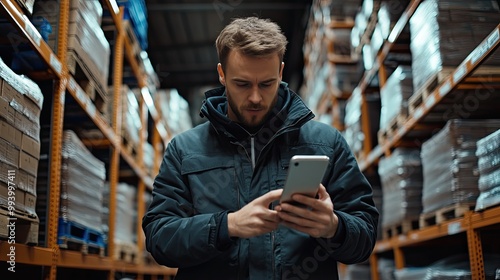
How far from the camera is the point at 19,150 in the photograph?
2.92 m

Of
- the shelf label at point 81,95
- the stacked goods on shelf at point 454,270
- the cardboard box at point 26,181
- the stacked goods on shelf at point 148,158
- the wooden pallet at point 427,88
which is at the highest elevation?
the stacked goods on shelf at point 148,158

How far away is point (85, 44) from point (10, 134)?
5.23ft

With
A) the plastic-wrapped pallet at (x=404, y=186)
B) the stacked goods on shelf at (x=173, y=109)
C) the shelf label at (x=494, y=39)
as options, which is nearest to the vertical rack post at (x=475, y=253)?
the shelf label at (x=494, y=39)

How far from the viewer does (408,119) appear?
15.8 ft

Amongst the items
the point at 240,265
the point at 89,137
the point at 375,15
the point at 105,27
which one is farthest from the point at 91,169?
the point at 375,15

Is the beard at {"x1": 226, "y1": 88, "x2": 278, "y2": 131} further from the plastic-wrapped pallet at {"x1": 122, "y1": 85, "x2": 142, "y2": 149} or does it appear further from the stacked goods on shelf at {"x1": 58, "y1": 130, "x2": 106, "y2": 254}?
the plastic-wrapped pallet at {"x1": 122, "y1": 85, "x2": 142, "y2": 149}

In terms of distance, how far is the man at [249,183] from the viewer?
80.9 inches

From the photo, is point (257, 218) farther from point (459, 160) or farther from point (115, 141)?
point (115, 141)

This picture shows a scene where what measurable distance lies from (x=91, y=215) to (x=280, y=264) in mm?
2775

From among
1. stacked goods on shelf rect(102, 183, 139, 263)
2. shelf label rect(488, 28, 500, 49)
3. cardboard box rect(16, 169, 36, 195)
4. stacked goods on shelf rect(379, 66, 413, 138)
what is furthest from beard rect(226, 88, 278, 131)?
stacked goods on shelf rect(102, 183, 139, 263)

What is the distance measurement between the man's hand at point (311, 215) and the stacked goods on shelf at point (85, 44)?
239cm

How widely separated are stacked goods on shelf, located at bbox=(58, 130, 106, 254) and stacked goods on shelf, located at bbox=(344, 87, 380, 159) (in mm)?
3313

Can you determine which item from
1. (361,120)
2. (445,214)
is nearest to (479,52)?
(445,214)

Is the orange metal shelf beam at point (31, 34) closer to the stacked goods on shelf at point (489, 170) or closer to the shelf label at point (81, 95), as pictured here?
the shelf label at point (81, 95)
